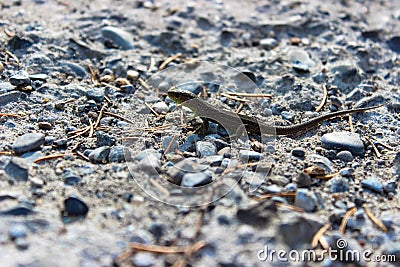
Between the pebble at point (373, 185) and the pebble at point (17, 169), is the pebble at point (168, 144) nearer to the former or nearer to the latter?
the pebble at point (17, 169)

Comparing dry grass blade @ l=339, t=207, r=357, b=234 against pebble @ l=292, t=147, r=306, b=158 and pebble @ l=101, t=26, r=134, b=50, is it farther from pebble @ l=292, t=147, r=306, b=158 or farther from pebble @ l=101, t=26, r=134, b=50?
pebble @ l=101, t=26, r=134, b=50

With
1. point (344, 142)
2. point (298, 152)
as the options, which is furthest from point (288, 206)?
point (344, 142)

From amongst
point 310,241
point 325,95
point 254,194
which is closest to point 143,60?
point 325,95

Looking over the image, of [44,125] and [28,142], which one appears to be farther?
[44,125]

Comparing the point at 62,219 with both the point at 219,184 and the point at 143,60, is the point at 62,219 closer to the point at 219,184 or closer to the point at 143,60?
the point at 219,184

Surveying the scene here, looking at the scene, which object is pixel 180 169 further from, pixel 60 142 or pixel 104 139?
pixel 60 142

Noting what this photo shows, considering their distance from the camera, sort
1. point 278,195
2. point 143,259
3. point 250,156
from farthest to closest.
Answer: point 250,156 < point 278,195 < point 143,259

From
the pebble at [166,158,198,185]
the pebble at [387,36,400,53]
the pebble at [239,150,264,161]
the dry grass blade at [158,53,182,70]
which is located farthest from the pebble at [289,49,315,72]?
the pebble at [166,158,198,185]
